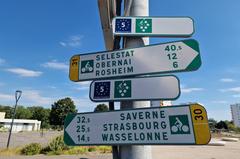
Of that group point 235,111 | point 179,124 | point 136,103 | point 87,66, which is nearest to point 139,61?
point 136,103

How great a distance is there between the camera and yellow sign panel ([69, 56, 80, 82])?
6.51 ft

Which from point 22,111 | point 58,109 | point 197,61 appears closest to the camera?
point 197,61

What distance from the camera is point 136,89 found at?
166 cm

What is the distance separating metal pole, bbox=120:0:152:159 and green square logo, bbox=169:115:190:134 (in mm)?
299

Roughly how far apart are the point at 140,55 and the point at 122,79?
11.0 inches

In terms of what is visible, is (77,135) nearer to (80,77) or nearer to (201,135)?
(80,77)

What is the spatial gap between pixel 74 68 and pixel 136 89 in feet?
2.41

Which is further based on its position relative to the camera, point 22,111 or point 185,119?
point 22,111

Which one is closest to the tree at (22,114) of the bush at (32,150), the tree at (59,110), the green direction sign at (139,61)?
the tree at (59,110)

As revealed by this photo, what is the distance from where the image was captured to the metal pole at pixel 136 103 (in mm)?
1598

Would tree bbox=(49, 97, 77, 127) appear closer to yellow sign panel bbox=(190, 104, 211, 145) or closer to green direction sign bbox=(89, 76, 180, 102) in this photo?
green direction sign bbox=(89, 76, 180, 102)

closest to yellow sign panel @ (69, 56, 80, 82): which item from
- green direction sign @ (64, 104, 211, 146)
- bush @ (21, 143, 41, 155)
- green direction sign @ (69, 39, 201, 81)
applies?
green direction sign @ (69, 39, 201, 81)

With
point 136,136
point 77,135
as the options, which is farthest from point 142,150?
point 77,135

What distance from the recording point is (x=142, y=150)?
1617 mm
